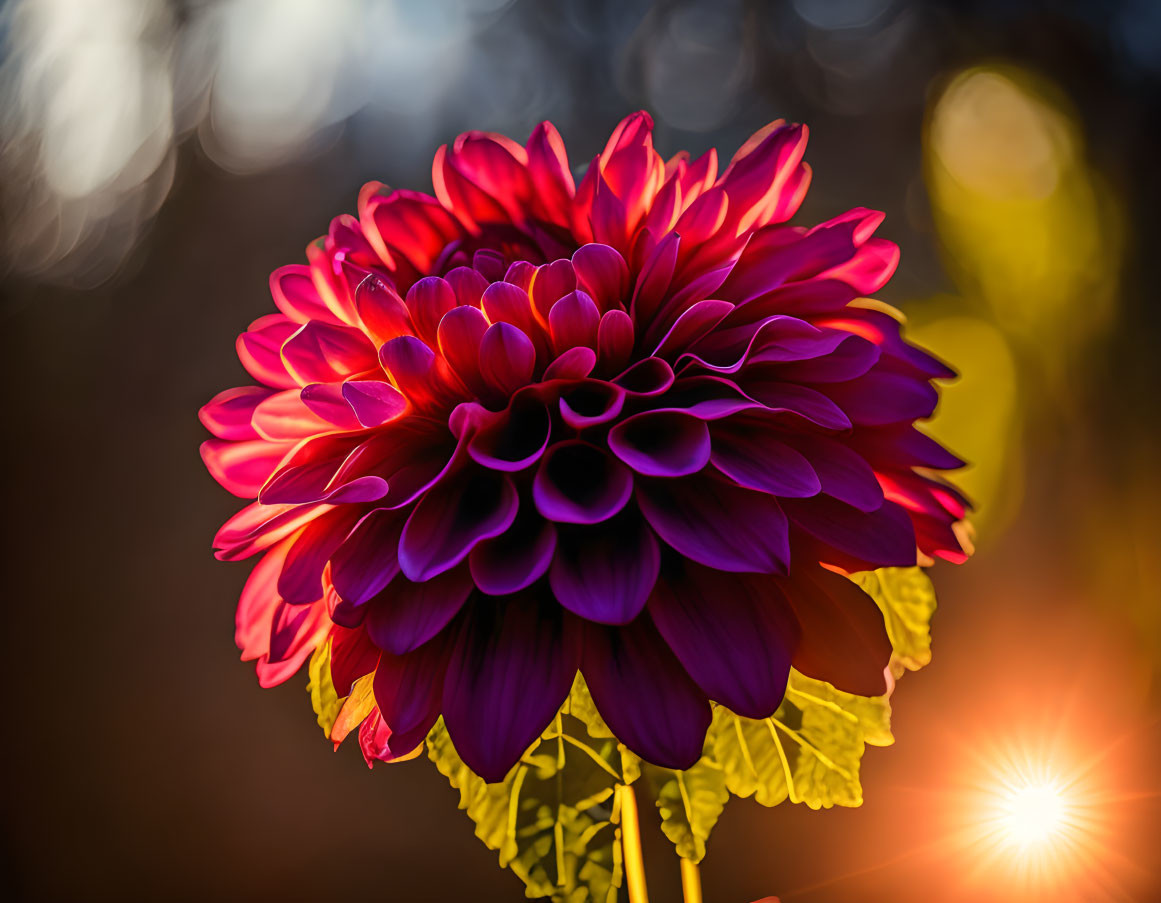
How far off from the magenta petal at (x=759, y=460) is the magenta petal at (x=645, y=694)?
5cm

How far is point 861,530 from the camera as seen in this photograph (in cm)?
19

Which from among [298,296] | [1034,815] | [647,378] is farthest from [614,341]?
[1034,815]

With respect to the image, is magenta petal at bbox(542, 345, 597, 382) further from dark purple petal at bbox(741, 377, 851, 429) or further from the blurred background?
the blurred background

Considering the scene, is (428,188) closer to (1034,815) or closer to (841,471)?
(841,471)

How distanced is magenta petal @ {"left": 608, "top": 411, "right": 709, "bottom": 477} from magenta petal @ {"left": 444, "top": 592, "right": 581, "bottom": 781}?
45 millimetres

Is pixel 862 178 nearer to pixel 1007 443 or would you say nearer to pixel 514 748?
pixel 1007 443

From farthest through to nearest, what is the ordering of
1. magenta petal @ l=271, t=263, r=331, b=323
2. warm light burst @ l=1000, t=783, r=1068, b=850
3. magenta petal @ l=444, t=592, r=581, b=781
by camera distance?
1. warm light burst @ l=1000, t=783, r=1068, b=850
2. magenta petal @ l=271, t=263, r=331, b=323
3. magenta petal @ l=444, t=592, r=581, b=781

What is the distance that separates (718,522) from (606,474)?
36 millimetres

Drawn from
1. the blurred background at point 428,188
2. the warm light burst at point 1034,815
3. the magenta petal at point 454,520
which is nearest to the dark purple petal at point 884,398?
the magenta petal at point 454,520

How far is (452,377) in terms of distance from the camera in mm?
213

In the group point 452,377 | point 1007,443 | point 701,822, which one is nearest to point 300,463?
point 452,377

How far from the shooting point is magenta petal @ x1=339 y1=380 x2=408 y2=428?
197mm

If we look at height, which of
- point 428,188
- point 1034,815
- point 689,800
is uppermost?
point 428,188

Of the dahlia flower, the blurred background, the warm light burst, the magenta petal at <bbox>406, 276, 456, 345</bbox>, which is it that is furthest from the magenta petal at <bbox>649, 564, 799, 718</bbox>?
the warm light burst
